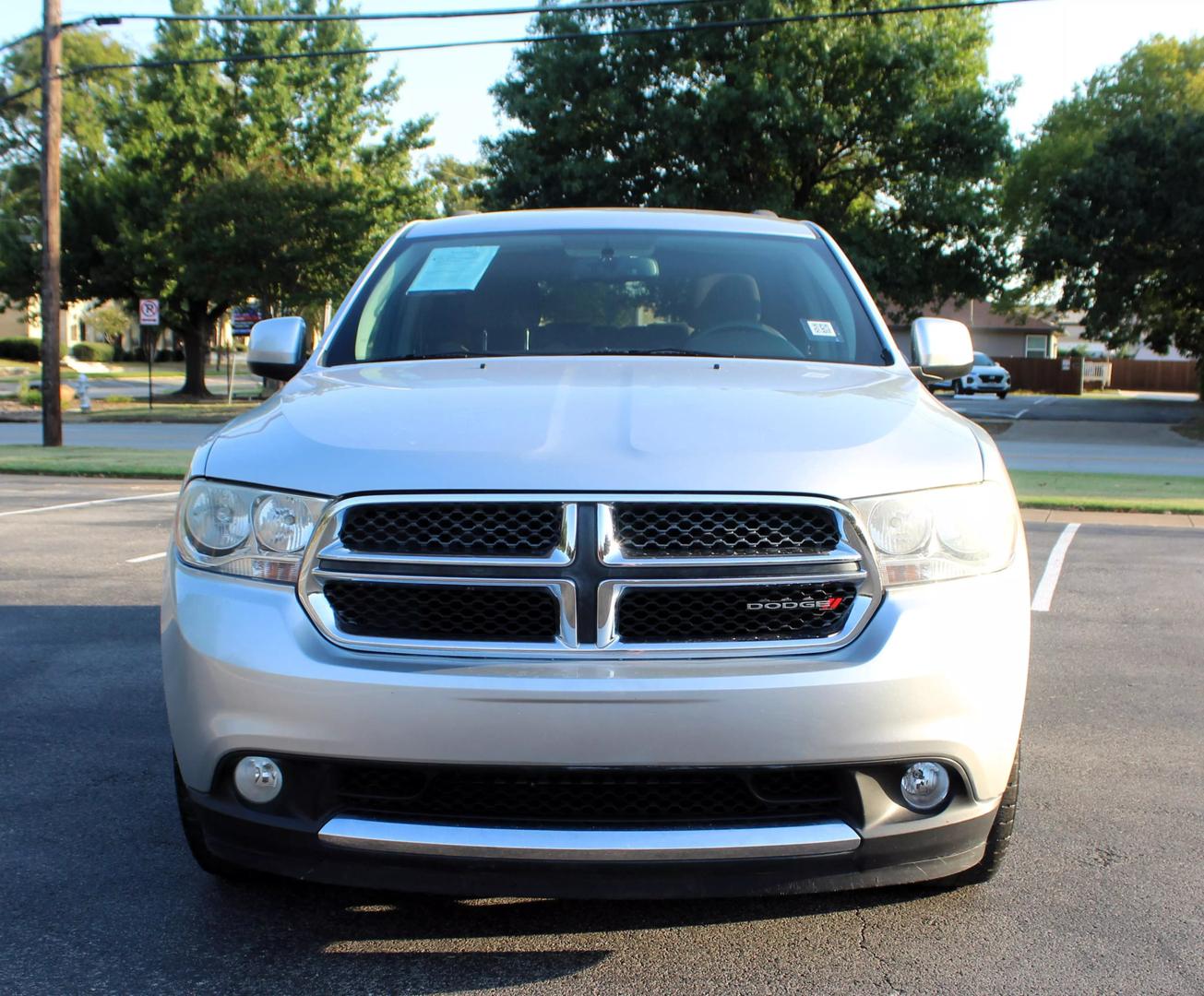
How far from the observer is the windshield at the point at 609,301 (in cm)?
411

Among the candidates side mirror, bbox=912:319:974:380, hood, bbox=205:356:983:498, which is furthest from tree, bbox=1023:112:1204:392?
hood, bbox=205:356:983:498

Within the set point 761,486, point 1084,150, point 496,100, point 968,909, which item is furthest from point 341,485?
point 1084,150

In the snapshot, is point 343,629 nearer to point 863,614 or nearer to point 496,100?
point 863,614

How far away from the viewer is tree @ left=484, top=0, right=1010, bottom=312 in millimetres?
25219

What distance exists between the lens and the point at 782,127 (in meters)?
25.1

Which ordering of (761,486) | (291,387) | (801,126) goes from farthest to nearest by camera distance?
(801,126) → (291,387) → (761,486)

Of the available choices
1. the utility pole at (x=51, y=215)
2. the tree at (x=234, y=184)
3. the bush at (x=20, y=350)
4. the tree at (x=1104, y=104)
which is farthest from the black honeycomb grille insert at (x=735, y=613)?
the bush at (x=20, y=350)

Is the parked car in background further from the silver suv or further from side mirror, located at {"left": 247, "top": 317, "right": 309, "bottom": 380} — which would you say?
the silver suv

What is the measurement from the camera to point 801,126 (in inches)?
989

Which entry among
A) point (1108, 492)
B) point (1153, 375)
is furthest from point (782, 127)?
point (1153, 375)

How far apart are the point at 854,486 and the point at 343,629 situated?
1.11 metres

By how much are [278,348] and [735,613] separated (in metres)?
2.31

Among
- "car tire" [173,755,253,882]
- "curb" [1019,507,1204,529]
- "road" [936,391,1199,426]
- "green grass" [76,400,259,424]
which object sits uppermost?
"car tire" [173,755,253,882]

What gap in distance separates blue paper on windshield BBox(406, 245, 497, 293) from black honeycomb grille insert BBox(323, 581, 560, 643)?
6.17 ft
